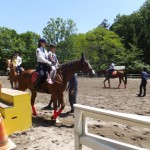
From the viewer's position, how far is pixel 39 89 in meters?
10.8

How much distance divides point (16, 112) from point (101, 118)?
480 cm

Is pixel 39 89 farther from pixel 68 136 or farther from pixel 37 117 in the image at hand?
pixel 68 136

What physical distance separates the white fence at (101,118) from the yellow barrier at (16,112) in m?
4.13

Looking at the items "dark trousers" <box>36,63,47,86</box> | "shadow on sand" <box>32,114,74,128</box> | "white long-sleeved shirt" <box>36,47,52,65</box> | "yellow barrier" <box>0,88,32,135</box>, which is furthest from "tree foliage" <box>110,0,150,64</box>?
"yellow barrier" <box>0,88,32,135</box>

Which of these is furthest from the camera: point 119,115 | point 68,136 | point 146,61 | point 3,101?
point 146,61

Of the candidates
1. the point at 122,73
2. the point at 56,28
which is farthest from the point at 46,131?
the point at 56,28

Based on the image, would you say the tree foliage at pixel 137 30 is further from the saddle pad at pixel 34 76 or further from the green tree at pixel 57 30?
the saddle pad at pixel 34 76

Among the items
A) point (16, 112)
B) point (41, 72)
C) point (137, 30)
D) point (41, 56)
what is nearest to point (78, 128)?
point (16, 112)

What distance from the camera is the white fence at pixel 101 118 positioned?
340 cm

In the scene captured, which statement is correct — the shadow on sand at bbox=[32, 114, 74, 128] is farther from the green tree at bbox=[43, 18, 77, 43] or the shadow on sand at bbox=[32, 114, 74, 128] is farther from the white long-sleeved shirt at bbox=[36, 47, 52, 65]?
the green tree at bbox=[43, 18, 77, 43]

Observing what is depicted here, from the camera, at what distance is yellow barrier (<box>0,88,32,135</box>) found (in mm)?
8156

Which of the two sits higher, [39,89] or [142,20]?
[142,20]

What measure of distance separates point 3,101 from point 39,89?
172 cm

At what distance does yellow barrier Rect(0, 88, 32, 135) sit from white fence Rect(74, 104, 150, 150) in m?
4.13
